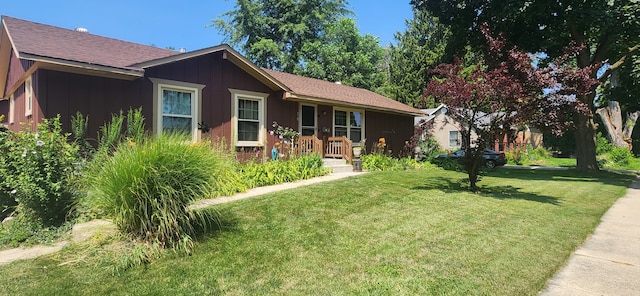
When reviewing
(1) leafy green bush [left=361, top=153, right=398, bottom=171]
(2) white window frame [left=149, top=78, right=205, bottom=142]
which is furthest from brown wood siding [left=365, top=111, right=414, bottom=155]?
(2) white window frame [left=149, top=78, right=205, bottom=142]

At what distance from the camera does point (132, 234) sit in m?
3.88

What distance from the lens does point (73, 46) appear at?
8141 millimetres

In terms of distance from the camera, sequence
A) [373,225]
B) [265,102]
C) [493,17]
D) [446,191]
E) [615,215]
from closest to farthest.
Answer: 1. [373,225]
2. [615,215]
3. [446,191]
4. [265,102]
5. [493,17]

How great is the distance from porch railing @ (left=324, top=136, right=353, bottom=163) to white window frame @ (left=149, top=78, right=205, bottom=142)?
16.2ft

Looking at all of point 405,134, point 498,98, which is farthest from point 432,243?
point 405,134

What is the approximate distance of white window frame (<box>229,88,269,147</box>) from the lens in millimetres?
10008

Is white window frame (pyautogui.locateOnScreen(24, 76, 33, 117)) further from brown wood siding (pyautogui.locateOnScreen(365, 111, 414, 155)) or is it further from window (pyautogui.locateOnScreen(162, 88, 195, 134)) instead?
brown wood siding (pyautogui.locateOnScreen(365, 111, 414, 155))

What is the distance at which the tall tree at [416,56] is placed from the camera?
30156mm

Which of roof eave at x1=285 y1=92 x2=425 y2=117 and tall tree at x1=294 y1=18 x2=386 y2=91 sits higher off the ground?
tall tree at x1=294 y1=18 x2=386 y2=91

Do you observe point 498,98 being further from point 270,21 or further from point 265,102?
point 270,21

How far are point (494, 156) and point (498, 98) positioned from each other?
13914 mm

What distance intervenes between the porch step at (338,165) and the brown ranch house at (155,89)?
389 mm

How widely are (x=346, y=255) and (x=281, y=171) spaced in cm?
504

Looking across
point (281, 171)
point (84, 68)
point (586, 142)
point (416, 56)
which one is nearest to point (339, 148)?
point (281, 171)
